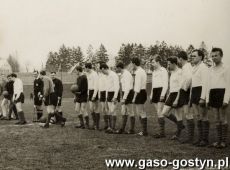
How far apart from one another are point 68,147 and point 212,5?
422 cm

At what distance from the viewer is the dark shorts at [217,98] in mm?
8227

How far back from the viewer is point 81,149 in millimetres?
8438

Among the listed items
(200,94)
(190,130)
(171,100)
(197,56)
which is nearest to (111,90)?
(171,100)

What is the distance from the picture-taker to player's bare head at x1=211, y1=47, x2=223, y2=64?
8047 millimetres

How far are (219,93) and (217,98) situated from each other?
108 mm

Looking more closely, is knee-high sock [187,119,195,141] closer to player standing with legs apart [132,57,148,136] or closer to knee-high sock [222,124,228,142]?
knee-high sock [222,124,228,142]

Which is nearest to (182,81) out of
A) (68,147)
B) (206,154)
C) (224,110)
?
(224,110)

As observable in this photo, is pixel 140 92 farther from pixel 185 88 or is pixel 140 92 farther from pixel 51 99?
pixel 51 99

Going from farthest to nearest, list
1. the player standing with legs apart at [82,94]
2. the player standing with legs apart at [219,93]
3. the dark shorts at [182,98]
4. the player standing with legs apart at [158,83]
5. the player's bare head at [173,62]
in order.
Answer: the player standing with legs apart at [82,94] → the player standing with legs apart at [158,83] → the player's bare head at [173,62] → the dark shorts at [182,98] → the player standing with legs apart at [219,93]

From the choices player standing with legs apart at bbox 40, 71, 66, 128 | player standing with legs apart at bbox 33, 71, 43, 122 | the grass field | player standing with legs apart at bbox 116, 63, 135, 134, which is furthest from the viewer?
player standing with legs apart at bbox 33, 71, 43, 122

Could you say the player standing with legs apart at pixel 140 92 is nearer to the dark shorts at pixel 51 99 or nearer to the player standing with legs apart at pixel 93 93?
the player standing with legs apart at pixel 93 93

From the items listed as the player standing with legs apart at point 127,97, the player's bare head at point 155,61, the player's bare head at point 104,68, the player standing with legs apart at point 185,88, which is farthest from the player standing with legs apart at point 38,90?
the player standing with legs apart at point 185,88

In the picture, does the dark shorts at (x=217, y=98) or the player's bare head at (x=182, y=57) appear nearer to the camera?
the dark shorts at (x=217, y=98)

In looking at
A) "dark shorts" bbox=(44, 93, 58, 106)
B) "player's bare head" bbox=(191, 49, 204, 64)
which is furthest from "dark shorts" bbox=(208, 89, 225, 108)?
"dark shorts" bbox=(44, 93, 58, 106)
